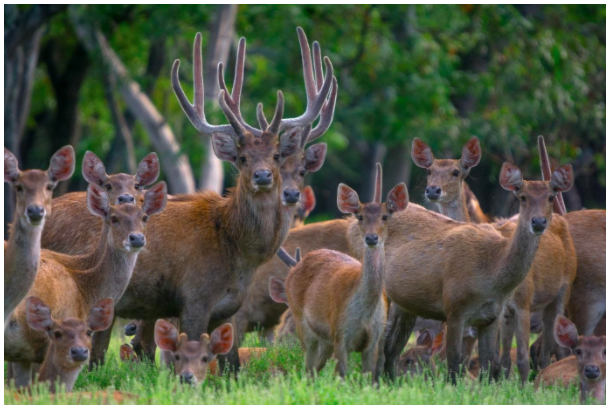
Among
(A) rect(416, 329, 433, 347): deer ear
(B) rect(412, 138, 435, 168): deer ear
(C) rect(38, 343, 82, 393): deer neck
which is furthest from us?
(B) rect(412, 138, 435, 168): deer ear

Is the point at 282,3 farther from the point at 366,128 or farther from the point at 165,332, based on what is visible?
the point at 165,332

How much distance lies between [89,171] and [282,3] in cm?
1002

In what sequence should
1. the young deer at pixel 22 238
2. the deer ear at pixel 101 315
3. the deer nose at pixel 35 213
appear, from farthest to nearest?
the deer ear at pixel 101 315 < the young deer at pixel 22 238 < the deer nose at pixel 35 213

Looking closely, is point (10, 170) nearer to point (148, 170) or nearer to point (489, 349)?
point (148, 170)

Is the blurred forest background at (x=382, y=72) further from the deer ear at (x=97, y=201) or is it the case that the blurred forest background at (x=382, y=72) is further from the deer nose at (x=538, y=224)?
the deer nose at (x=538, y=224)

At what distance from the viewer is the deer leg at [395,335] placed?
932cm

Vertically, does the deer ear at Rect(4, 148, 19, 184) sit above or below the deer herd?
above

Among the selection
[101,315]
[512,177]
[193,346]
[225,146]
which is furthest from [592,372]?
[101,315]

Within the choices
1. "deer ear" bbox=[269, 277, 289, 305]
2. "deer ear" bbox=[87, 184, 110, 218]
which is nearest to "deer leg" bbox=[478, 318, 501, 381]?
"deer ear" bbox=[269, 277, 289, 305]

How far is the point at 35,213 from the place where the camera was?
6.64 meters

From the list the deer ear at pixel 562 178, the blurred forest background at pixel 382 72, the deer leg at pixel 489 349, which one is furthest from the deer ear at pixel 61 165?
the blurred forest background at pixel 382 72

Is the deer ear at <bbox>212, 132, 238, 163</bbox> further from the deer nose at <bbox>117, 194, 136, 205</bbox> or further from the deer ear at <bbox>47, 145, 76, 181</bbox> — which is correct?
the deer ear at <bbox>47, 145, 76, 181</bbox>

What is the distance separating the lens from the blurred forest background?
1870cm

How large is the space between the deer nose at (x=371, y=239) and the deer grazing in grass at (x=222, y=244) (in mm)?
877
